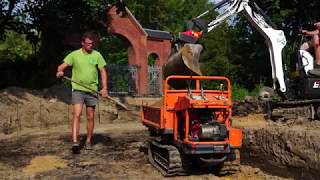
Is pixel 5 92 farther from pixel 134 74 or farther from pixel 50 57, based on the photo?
pixel 134 74

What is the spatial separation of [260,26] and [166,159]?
7.06 m

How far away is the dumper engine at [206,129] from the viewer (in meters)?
6.60

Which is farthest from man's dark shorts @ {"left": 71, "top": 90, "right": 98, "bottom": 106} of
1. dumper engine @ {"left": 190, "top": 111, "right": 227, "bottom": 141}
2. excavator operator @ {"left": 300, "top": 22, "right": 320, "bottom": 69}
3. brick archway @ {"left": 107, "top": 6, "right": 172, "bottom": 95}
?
brick archway @ {"left": 107, "top": 6, "right": 172, "bottom": 95}

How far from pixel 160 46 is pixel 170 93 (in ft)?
96.4

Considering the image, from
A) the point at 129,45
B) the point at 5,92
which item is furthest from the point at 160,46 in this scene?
the point at 5,92

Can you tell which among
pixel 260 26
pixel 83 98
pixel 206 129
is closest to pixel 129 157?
pixel 83 98

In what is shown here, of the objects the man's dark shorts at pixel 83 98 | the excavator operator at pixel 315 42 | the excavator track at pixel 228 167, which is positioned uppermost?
the excavator operator at pixel 315 42

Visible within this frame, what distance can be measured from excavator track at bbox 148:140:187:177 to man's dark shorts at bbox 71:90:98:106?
1.26 m

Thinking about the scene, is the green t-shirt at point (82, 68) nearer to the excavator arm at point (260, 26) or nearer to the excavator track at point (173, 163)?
the excavator track at point (173, 163)

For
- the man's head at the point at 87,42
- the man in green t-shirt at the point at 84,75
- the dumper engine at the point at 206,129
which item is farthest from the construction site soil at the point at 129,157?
the man's head at the point at 87,42

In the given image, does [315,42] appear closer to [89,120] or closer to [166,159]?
[166,159]

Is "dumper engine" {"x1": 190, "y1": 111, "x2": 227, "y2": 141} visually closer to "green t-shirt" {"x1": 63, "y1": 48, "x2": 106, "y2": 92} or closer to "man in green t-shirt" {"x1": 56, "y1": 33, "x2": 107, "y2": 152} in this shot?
"man in green t-shirt" {"x1": 56, "y1": 33, "x2": 107, "y2": 152}

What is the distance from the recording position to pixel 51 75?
876 inches

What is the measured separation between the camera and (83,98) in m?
8.33
